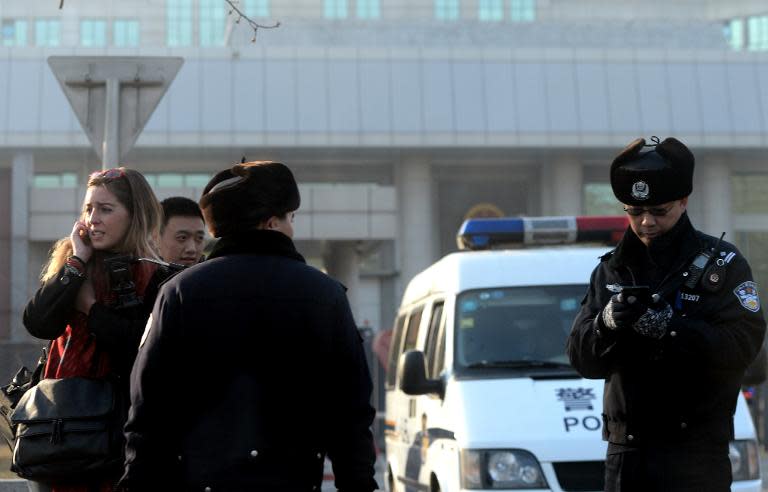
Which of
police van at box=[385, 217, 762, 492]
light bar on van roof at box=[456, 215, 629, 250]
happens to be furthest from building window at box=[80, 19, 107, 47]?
police van at box=[385, 217, 762, 492]

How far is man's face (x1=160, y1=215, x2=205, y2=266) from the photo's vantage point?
5891mm

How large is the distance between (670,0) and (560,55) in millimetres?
27142

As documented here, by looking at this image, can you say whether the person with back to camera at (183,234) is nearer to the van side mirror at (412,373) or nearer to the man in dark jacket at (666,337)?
the van side mirror at (412,373)

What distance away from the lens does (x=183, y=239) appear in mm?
5945

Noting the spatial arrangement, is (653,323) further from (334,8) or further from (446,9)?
(334,8)

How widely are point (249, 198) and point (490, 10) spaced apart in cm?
6346

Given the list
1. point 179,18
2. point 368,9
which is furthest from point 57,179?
point 368,9

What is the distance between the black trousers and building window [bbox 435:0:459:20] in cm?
5935

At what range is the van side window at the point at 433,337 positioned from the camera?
8141mm

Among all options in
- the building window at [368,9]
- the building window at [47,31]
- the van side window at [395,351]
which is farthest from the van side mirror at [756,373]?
the building window at [47,31]

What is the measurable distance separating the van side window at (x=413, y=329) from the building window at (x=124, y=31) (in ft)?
201

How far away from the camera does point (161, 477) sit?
3.37 meters

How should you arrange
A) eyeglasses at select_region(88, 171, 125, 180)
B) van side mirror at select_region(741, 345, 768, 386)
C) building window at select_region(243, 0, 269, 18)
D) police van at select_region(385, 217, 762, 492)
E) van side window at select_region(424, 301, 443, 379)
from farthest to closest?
building window at select_region(243, 0, 269, 18)
van side window at select_region(424, 301, 443, 379)
police van at select_region(385, 217, 762, 492)
van side mirror at select_region(741, 345, 768, 386)
eyeglasses at select_region(88, 171, 125, 180)

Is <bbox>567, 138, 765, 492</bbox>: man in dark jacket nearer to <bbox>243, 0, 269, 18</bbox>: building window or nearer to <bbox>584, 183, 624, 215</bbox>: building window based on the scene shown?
<bbox>584, 183, 624, 215</bbox>: building window
